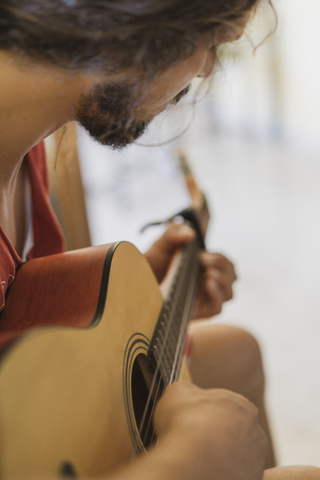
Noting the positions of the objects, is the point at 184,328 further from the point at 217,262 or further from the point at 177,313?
the point at 217,262

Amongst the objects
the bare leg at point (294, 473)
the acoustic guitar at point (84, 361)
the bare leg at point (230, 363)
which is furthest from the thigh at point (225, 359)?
the bare leg at point (294, 473)

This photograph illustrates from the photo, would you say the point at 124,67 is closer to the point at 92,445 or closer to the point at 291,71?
the point at 92,445

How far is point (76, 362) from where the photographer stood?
1.39 ft

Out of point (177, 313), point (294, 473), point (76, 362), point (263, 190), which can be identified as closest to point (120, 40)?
point (76, 362)

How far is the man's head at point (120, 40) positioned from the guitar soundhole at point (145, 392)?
31 cm

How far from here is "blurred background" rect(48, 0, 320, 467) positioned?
3.19ft

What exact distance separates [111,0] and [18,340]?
321 millimetres

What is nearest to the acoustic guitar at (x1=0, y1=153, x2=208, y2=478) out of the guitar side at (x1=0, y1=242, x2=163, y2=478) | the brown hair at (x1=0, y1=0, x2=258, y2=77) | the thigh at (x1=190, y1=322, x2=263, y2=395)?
the guitar side at (x1=0, y1=242, x2=163, y2=478)

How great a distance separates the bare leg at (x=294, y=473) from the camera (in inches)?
22.1

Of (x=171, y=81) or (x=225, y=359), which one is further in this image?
(x=225, y=359)

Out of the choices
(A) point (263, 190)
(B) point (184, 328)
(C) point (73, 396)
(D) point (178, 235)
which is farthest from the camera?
(A) point (263, 190)

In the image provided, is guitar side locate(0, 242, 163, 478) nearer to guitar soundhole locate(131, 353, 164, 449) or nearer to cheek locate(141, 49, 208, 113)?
guitar soundhole locate(131, 353, 164, 449)

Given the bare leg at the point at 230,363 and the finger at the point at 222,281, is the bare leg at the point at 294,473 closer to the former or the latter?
the bare leg at the point at 230,363

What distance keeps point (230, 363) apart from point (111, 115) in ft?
1.60
